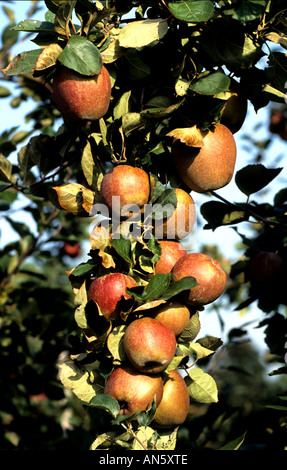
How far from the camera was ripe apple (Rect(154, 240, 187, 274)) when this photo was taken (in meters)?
1.29

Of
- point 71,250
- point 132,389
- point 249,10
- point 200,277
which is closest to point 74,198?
point 200,277

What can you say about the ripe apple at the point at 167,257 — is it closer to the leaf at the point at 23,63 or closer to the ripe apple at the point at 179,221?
the ripe apple at the point at 179,221

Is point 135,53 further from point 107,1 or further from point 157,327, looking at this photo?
point 157,327

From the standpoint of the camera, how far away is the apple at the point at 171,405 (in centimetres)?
119

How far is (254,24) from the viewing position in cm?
134

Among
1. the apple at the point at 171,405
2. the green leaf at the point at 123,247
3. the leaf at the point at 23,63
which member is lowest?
the apple at the point at 171,405

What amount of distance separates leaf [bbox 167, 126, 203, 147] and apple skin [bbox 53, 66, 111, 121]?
20cm

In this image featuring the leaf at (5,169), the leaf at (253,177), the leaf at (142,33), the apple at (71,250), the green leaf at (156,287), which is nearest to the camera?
the green leaf at (156,287)

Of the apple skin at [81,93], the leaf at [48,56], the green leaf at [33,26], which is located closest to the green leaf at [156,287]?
the apple skin at [81,93]

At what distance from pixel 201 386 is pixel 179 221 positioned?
437 millimetres

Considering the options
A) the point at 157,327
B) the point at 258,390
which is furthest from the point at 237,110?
the point at 258,390

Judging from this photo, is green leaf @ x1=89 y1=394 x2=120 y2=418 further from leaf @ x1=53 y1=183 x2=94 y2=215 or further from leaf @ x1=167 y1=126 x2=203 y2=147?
leaf @ x1=167 y1=126 x2=203 y2=147

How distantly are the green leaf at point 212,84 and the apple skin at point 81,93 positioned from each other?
9.2 inches

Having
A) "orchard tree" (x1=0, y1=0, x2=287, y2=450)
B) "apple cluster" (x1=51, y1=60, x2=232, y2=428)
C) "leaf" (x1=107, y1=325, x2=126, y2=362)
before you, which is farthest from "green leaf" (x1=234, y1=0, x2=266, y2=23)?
"leaf" (x1=107, y1=325, x2=126, y2=362)
